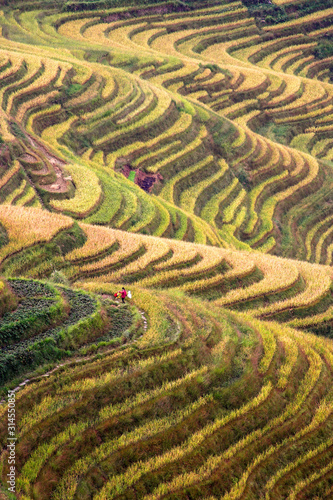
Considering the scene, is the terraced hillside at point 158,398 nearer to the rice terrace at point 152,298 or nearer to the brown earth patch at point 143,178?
the rice terrace at point 152,298

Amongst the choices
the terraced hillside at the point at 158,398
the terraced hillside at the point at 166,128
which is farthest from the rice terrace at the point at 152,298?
the terraced hillside at the point at 166,128

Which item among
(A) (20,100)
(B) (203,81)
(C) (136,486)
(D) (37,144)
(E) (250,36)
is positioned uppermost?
(E) (250,36)

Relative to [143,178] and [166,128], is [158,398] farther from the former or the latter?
[166,128]

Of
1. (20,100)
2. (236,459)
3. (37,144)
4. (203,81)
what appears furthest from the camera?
(203,81)

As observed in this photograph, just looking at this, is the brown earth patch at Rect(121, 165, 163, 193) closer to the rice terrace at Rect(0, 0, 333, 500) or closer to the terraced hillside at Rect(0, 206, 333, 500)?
the rice terrace at Rect(0, 0, 333, 500)

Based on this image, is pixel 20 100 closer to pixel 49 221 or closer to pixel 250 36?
pixel 49 221

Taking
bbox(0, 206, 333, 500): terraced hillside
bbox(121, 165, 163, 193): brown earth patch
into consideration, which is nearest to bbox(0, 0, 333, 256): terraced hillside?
bbox(121, 165, 163, 193): brown earth patch

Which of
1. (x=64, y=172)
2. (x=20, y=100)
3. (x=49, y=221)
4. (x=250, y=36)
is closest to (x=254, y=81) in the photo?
(x=250, y=36)
